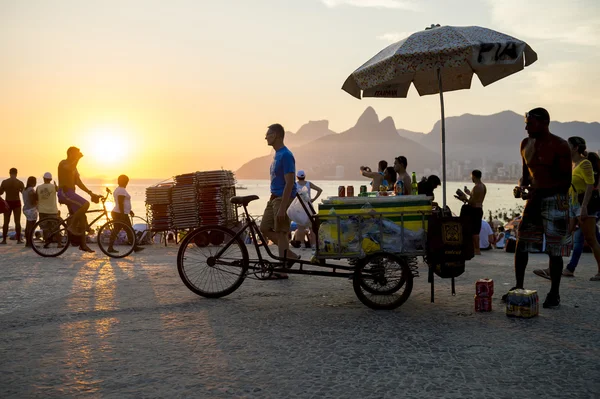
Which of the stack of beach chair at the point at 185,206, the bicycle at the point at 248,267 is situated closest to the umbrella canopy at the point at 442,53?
the bicycle at the point at 248,267

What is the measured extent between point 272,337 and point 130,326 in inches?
58.4

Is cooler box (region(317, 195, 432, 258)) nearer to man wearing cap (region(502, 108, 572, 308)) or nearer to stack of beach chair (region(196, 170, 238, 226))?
man wearing cap (region(502, 108, 572, 308))

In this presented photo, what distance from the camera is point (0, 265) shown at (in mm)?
10875

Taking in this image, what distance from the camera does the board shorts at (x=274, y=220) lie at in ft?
25.5

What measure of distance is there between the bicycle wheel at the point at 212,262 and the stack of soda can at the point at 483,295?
2.66 metres

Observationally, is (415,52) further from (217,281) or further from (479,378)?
(479,378)

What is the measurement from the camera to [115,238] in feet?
40.0

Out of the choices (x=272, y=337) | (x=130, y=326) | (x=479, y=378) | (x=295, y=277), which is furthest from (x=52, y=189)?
(x=479, y=378)

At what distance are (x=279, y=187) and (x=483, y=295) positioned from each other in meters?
3.03

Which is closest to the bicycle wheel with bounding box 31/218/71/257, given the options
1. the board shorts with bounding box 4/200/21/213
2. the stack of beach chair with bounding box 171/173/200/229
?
the stack of beach chair with bounding box 171/173/200/229

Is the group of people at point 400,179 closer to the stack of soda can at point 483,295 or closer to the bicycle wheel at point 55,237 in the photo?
the stack of soda can at point 483,295

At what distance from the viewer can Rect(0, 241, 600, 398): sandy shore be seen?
3959 mm

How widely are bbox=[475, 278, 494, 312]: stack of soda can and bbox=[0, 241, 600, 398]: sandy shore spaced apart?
114mm

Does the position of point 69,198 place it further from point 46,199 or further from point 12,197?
point 12,197
